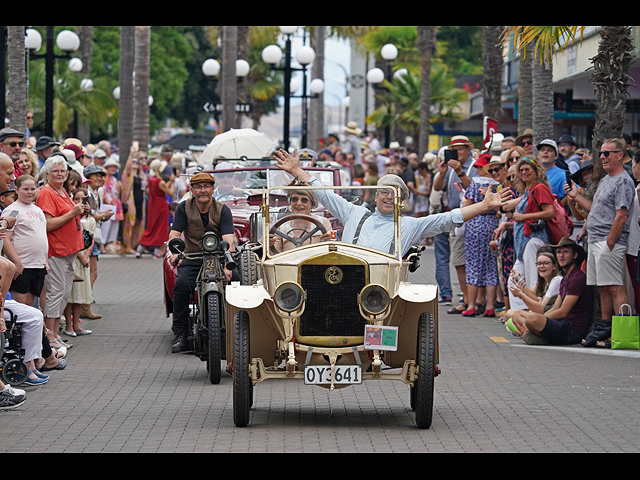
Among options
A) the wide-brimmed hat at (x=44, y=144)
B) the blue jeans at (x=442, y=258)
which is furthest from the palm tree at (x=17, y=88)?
the blue jeans at (x=442, y=258)

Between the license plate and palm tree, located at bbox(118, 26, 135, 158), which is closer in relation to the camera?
the license plate

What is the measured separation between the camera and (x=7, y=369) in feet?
31.5

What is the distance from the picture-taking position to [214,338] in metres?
9.80

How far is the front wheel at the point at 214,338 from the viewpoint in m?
9.79

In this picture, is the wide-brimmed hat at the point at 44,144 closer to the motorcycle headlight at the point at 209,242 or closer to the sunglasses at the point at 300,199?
the motorcycle headlight at the point at 209,242

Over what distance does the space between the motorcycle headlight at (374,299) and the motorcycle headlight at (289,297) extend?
0.43m

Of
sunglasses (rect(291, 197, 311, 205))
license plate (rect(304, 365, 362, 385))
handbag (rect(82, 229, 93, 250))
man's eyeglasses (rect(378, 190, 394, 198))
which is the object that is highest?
man's eyeglasses (rect(378, 190, 394, 198))

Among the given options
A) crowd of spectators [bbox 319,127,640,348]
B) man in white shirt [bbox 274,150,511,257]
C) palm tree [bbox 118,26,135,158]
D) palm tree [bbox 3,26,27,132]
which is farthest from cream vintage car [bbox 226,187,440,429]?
palm tree [bbox 118,26,135,158]

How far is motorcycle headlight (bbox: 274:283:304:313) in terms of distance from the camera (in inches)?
302

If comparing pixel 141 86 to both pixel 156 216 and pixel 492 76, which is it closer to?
pixel 156 216

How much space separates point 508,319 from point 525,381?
3267mm

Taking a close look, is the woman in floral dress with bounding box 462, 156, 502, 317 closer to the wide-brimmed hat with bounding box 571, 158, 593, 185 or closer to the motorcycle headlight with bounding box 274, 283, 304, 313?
the wide-brimmed hat with bounding box 571, 158, 593, 185
